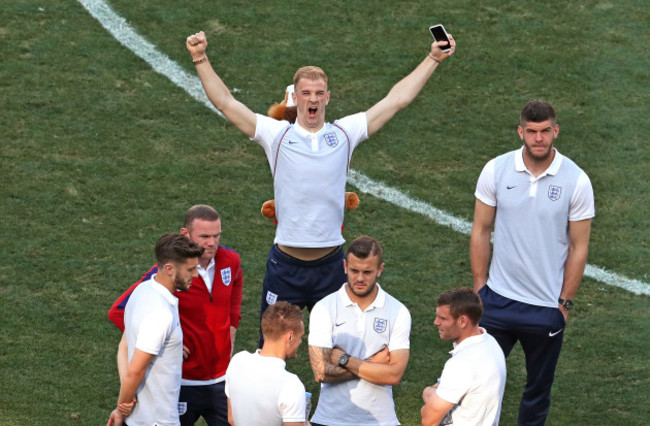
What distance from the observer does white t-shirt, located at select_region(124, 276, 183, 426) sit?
6.77 m

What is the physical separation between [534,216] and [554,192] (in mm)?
207

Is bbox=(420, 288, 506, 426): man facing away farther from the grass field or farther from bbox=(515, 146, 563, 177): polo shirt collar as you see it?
the grass field

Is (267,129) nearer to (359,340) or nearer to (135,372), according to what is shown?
(359,340)

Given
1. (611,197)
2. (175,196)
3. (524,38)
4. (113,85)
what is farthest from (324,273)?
(524,38)

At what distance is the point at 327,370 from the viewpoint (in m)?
7.12

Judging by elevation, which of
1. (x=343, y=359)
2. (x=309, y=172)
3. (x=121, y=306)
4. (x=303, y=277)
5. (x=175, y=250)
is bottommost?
(x=343, y=359)

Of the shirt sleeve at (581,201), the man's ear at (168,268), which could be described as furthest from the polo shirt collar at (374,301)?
the shirt sleeve at (581,201)

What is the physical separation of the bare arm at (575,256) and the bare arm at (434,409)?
182 cm

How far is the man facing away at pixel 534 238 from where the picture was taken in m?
7.84

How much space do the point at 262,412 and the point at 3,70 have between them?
8507 millimetres

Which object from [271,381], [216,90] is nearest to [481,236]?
[216,90]

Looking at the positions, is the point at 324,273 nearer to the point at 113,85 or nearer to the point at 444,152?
the point at 444,152

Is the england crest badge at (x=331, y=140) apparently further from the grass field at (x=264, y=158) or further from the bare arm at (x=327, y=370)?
the grass field at (x=264, y=158)

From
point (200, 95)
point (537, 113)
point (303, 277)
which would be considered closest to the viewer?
point (537, 113)
